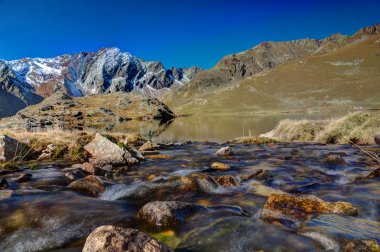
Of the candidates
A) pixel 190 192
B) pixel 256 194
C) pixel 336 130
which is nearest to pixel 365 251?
pixel 256 194

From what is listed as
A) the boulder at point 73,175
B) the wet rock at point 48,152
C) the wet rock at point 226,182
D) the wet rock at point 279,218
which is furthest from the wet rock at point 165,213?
the wet rock at point 48,152

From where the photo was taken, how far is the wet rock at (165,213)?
273 inches

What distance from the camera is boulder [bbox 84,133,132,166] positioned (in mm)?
16906

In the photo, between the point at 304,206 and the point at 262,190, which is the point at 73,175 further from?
the point at 304,206

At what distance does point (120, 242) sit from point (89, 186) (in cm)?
635

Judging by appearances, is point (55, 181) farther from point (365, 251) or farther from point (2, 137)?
point (365, 251)

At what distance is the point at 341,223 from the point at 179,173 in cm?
893

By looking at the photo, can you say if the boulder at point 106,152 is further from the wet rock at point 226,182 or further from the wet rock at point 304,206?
the wet rock at point 304,206

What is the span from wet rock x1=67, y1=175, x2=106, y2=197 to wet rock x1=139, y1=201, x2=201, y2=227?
10.9 ft

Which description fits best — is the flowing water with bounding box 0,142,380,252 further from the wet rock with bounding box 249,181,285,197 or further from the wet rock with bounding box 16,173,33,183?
the wet rock with bounding box 16,173,33,183

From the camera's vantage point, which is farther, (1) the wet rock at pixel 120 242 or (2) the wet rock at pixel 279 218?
(2) the wet rock at pixel 279 218

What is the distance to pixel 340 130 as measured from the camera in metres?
28.4

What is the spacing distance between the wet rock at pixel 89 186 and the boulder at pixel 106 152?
5.94 m

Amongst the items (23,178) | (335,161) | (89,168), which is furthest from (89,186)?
(335,161)
